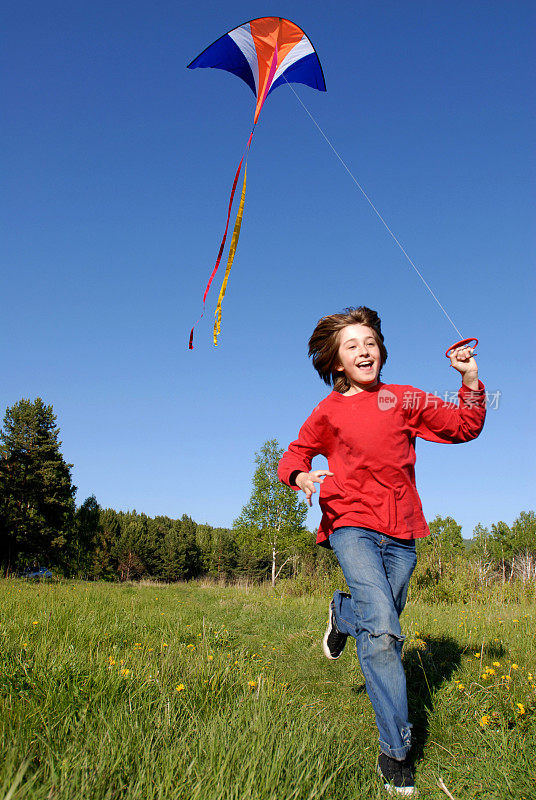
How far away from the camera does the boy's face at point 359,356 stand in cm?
308

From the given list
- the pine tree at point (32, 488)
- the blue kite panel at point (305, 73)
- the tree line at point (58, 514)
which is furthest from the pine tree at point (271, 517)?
the blue kite panel at point (305, 73)

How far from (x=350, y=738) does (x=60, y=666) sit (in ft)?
4.62

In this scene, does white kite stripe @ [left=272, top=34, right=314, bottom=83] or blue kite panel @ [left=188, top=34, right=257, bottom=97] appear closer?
blue kite panel @ [left=188, top=34, right=257, bottom=97]

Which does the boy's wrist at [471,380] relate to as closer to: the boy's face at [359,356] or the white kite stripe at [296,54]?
the boy's face at [359,356]

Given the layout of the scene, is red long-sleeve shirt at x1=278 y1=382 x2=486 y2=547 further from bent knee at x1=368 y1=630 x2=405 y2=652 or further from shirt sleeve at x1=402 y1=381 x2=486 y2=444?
bent knee at x1=368 y1=630 x2=405 y2=652

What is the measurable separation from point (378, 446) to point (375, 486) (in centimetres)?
22

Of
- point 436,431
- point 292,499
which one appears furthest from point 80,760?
point 292,499

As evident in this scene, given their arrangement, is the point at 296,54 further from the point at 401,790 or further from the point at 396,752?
the point at 401,790

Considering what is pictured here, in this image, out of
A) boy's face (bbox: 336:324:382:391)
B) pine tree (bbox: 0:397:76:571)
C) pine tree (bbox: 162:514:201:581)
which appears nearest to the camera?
boy's face (bbox: 336:324:382:391)

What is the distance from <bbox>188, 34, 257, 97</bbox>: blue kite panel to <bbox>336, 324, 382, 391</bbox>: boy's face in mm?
3248

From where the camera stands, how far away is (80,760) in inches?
58.2

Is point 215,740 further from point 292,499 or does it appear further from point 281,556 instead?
point 281,556

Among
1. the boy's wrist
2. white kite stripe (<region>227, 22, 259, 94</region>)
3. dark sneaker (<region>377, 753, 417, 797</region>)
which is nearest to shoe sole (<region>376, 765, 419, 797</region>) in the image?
dark sneaker (<region>377, 753, 417, 797</region>)

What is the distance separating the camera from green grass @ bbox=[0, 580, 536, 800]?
4.83 ft
